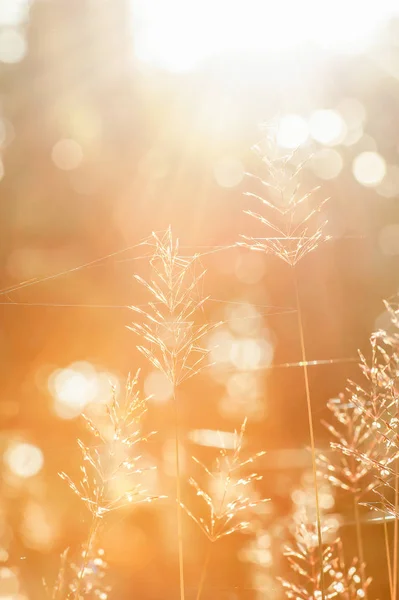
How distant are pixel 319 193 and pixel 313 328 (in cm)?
181

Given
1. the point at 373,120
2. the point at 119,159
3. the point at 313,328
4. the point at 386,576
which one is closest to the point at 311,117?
the point at 373,120

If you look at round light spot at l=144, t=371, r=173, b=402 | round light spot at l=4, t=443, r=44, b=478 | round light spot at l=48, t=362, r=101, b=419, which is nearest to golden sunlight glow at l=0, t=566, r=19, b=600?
round light spot at l=4, t=443, r=44, b=478

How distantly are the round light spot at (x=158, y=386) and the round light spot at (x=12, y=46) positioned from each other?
4058mm

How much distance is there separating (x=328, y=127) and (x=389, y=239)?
1929 mm

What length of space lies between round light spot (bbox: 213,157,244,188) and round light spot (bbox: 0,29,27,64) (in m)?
2.30

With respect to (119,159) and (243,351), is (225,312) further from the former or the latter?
(119,159)

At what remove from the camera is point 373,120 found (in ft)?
18.8

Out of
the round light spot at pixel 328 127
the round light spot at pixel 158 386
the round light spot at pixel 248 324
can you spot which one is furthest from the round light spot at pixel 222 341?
the round light spot at pixel 328 127

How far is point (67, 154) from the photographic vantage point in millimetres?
5113

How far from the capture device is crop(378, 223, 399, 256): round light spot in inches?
171

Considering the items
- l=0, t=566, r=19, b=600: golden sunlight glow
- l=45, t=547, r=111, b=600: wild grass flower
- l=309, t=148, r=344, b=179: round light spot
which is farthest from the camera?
l=309, t=148, r=344, b=179: round light spot

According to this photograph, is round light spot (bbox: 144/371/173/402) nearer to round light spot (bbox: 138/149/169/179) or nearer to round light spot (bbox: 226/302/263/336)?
round light spot (bbox: 226/302/263/336)

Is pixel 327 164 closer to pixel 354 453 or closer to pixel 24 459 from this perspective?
pixel 24 459

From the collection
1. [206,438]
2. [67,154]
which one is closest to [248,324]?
[206,438]
